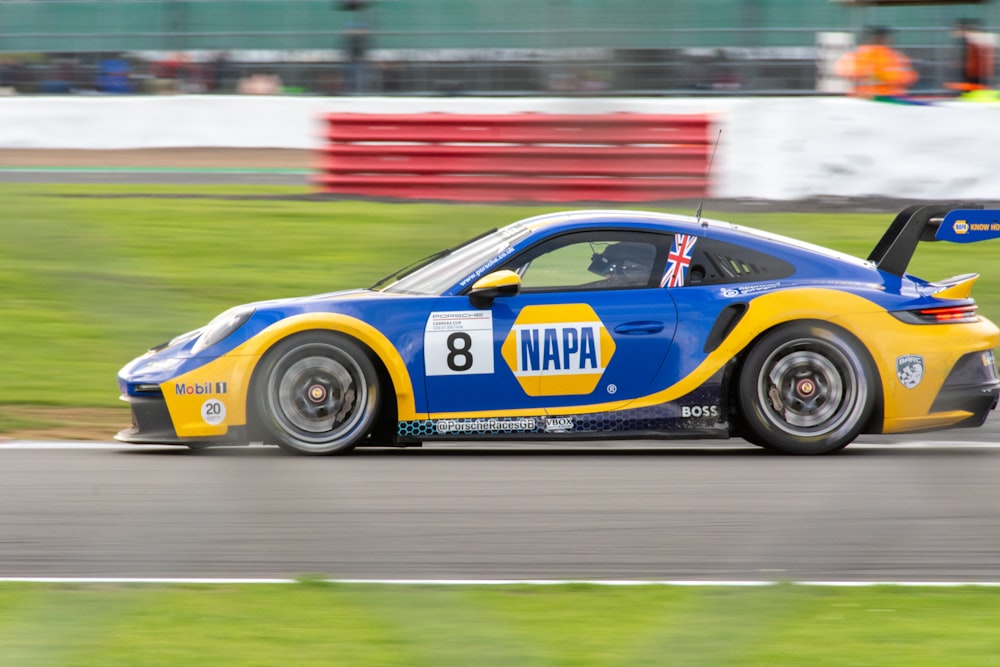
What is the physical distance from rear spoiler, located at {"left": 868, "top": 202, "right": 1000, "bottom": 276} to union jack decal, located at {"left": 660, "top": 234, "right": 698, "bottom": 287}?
0.80 m

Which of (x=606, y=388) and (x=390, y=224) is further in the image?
(x=606, y=388)

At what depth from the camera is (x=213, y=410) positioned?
568cm

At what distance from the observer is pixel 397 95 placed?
6.40 feet

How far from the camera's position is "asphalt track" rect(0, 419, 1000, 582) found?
2.75 metres

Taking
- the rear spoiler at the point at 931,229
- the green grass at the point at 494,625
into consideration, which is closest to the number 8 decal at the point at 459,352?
the rear spoiler at the point at 931,229

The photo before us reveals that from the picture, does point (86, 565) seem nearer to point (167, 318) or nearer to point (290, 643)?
point (290, 643)

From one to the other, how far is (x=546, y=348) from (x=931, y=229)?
155 centimetres

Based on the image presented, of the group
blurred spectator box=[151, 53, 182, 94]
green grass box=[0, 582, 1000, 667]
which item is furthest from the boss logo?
blurred spectator box=[151, 53, 182, 94]

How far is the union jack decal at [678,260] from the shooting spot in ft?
19.0

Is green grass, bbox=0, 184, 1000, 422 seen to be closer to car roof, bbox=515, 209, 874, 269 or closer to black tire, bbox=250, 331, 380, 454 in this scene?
black tire, bbox=250, 331, 380, 454

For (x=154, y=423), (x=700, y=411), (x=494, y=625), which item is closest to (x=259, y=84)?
(x=494, y=625)

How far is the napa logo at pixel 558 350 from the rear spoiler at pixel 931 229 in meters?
1.23

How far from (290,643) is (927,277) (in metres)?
6.85

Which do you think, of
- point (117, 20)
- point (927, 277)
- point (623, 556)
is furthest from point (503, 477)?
point (927, 277)
